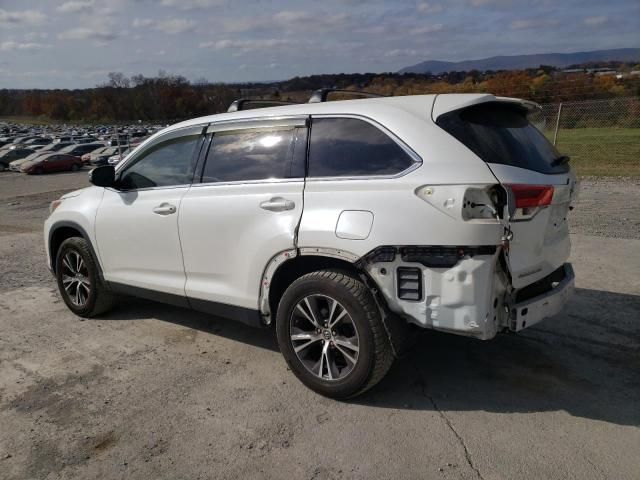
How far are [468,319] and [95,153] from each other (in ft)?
127

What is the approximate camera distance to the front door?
430 centimetres

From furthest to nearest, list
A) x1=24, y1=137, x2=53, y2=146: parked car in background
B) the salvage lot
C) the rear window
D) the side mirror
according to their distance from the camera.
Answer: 1. x1=24, y1=137, x2=53, y2=146: parked car in background
2. the side mirror
3. the rear window
4. the salvage lot

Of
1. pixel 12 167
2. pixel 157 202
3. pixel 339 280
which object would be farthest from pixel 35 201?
pixel 12 167

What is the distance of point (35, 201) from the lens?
17859 millimetres

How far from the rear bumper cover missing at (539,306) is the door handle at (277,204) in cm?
152

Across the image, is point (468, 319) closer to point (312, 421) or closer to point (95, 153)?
point (312, 421)

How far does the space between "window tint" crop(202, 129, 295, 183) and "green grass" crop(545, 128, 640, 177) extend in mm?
13407

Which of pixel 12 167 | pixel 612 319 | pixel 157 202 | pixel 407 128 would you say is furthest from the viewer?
pixel 12 167

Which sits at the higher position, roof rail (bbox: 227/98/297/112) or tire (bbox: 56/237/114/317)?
roof rail (bbox: 227/98/297/112)

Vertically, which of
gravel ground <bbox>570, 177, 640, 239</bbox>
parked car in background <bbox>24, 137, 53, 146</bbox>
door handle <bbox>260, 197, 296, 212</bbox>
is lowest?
parked car in background <bbox>24, 137, 53, 146</bbox>

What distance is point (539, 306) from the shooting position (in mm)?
3324

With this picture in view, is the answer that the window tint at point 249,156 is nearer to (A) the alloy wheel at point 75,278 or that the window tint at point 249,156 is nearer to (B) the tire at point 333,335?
(B) the tire at point 333,335

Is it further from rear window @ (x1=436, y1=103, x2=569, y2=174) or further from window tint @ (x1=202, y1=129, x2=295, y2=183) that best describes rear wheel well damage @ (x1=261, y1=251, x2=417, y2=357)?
rear window @ (x1=436, y1=103, x2=569, y2=174)

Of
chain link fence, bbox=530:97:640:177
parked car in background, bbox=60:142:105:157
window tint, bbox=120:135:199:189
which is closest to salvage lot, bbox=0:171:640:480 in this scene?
window tint, bbox=120:135:199:189
